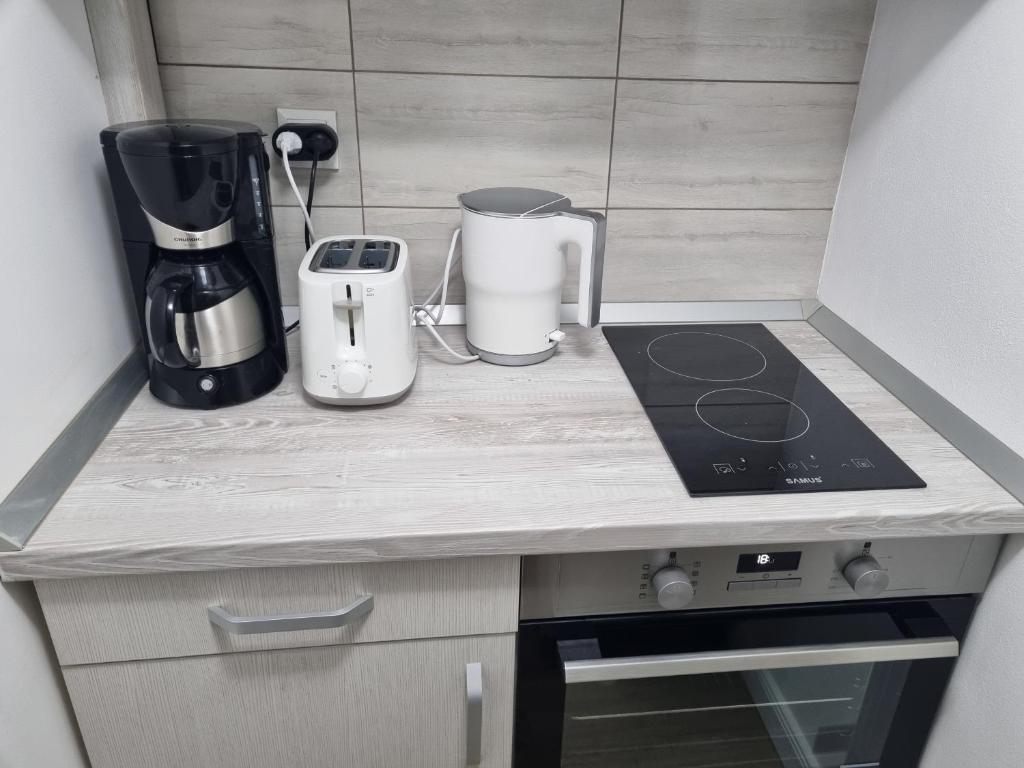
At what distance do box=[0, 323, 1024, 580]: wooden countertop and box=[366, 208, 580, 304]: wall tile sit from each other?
0.30 m

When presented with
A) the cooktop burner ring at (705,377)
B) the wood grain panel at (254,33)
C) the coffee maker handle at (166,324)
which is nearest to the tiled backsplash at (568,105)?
the wood grain panel at (254,33)

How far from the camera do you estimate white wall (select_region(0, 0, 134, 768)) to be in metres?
0.75

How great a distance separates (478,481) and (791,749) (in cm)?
66

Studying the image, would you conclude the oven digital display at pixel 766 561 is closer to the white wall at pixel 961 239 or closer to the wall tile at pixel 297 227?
the white wall at pixel 961 239

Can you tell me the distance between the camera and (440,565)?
0.80 metres

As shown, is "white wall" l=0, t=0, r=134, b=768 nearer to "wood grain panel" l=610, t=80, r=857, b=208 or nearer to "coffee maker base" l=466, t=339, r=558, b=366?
"coffee maker base" l=466, t=339, r=558, b=366

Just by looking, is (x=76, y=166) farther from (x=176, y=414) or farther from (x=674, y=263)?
(x=674, y=263)

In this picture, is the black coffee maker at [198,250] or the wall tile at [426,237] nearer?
the black coffee maker at [198,250]

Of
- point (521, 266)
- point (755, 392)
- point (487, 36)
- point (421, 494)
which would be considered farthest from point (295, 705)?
point (487, 36)

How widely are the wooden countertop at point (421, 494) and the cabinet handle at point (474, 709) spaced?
7.8 inches

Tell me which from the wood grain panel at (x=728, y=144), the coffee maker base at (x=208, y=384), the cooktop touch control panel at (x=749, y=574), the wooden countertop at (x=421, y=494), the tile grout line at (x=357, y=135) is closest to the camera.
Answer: the wooden countertop at (x=421, y=494)

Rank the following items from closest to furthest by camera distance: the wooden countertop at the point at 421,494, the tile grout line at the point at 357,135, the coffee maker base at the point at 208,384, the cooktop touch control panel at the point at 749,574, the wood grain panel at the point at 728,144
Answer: the wooden countertop at the point at 421,494
the cooktop touch control panel at the point at 749,574
the coffee maker base at the point at 208,384
the tile grout line at the point at 357,135
the wood grain panel at the point at 728,144

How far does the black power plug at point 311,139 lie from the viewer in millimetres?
1100

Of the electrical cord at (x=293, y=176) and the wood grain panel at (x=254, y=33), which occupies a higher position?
the wood grain panel at (x=254, y=33)
